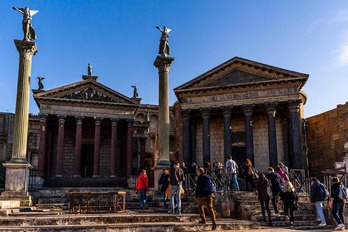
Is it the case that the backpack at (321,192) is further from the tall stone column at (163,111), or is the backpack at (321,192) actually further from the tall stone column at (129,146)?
the tall stone column at (129,146)

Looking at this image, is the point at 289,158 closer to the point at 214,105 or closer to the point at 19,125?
the point at 214,105

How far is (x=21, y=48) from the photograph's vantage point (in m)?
16.8

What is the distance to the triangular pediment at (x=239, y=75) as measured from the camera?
86.2ft

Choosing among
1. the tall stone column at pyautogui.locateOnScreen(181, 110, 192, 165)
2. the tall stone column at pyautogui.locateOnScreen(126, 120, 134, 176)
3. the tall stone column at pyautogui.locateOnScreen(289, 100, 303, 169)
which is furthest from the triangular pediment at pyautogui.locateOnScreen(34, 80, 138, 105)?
the tall stone column at pyautogui.locateOnScreen(289, 100, 303, 169)

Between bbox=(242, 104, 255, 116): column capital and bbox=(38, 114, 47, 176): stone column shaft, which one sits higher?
bbox=(242, 104, 255, 116): column capital

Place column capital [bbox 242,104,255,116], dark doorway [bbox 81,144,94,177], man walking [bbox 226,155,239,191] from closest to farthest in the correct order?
man walking [bbox 226,155,239,191], column capital [bbox 242,104,255,116], dark doorway [bbox 81,144,94,177]

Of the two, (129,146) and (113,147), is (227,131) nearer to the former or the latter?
(129,146)

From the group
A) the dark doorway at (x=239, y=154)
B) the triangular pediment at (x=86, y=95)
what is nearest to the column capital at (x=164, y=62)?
the dark doorway at (x=239, y=154)

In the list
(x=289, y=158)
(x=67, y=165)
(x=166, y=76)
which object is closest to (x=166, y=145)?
(x=166, y=76)

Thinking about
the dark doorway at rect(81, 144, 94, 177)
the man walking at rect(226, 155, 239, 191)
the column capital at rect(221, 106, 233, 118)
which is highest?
the column capital at rect(221, 106, 233, 118)

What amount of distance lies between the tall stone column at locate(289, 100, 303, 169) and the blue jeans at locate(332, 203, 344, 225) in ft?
45.4

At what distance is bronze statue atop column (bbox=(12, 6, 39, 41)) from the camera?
1683cm

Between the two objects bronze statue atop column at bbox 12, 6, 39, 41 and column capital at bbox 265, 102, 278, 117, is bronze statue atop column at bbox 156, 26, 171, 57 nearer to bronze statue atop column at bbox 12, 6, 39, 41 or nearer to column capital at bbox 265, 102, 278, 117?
bronze statue atop column at bbox 12, 6, 39, 41

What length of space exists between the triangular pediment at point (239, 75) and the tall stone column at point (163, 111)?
34.4ft
